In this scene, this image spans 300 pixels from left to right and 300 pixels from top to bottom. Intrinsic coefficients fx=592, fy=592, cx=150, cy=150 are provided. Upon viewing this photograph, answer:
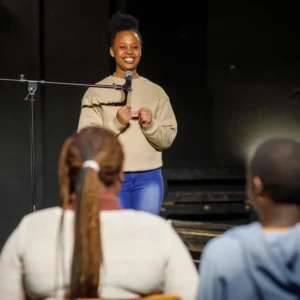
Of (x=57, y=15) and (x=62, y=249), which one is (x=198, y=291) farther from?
(x=57, y=15)

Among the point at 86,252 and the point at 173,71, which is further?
the point at 173,71

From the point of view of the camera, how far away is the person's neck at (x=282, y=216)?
136 centimetres

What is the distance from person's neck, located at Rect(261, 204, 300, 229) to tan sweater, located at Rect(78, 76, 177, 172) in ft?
4.83

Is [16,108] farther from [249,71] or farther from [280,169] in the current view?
[280,169]

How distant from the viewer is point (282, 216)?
1362mm

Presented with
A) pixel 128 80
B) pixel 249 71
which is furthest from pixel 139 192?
pixel 249 71

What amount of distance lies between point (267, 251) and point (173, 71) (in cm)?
313

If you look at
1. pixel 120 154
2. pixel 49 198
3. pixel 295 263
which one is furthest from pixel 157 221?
pixel 49 198

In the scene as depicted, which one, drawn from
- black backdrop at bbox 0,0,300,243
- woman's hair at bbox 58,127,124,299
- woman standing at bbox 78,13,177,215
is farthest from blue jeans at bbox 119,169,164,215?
black backdrop at bbox 0,0,300,243

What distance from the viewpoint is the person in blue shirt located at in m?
1.30

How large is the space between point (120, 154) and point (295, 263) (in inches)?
19.5

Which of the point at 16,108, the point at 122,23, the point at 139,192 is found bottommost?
the point at 139,192

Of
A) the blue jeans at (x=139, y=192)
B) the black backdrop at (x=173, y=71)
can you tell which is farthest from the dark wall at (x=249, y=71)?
the blue jeans at (x=139, y=192)

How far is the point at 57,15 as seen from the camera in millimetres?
4086
